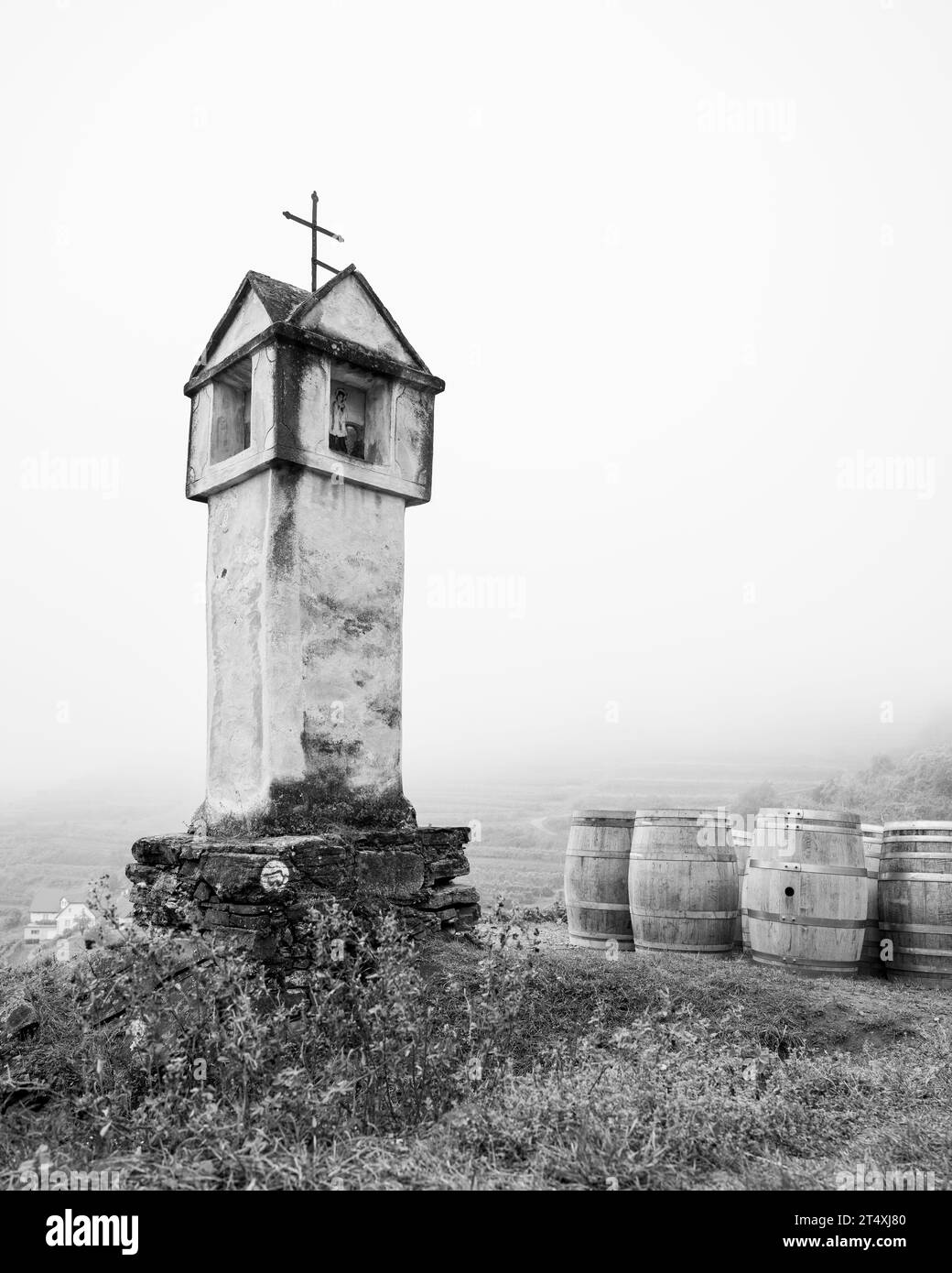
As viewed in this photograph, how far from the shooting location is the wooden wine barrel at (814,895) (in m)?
5.99

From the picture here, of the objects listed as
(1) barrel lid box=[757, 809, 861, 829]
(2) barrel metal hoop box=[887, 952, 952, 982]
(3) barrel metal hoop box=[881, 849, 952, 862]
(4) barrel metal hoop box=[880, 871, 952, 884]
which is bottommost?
(2) barrel metal hoop box=[887, 952, 952, 982]

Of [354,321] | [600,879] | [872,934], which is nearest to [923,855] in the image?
[872,934]

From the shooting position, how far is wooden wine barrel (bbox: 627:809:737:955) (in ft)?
21.0

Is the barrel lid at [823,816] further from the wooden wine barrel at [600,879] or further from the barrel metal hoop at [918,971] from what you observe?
the wooden wine barrel at [600,879]

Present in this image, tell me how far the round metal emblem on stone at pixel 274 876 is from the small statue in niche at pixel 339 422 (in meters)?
2.83

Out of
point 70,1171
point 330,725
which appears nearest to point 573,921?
point 330,725

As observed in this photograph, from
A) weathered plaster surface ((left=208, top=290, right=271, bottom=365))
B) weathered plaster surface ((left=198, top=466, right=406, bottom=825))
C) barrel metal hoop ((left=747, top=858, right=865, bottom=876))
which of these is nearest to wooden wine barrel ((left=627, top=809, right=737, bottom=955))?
barrel metal hoop ((left=747, top=858, right=865, bottom=876))

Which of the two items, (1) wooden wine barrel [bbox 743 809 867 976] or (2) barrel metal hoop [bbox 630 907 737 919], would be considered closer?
(1) wooden wine barrel [bbox 743 809 867 976]

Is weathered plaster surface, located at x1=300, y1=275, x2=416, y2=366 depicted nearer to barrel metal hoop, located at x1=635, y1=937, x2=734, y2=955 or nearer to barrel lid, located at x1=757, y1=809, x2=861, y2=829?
barrel lid, located at x1=757, y1=809, x2=861, y2=829

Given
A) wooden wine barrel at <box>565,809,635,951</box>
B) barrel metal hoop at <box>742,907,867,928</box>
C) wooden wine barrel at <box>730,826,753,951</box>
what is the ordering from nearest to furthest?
1. barrel metal hoop at <box>742,907,867,928</box>
2. wooden wine barrel at <box>730,826,753,951</box>
3. wooden wine barrel at <box>565,809,635,951</box>

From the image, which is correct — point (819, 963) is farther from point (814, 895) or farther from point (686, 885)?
point (686, 885)

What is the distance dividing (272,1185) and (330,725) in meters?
3.26

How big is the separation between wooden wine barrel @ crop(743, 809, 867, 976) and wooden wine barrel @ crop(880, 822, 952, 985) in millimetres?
264

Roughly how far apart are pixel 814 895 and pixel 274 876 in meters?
3.42
